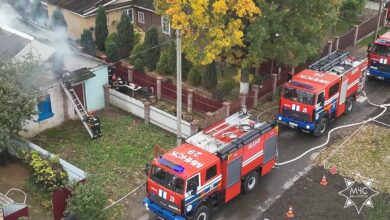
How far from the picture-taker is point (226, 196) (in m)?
18.2

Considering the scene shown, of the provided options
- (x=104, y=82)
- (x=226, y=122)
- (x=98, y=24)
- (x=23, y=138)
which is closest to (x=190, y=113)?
(x=104, y=82)

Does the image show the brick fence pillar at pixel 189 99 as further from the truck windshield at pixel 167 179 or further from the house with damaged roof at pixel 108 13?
the house with damaged roof at pixel 108 13

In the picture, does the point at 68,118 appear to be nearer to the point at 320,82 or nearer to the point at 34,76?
the point at 34,76

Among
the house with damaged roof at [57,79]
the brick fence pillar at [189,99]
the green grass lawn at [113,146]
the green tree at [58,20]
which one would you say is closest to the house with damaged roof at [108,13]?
the green tree at [58,20]

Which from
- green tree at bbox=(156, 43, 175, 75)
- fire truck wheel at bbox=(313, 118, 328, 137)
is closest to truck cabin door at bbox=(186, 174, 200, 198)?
fire truck wheel at bbox=(313, 118, 328, 137)

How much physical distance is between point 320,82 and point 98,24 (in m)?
17.2

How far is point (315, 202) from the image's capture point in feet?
63.2

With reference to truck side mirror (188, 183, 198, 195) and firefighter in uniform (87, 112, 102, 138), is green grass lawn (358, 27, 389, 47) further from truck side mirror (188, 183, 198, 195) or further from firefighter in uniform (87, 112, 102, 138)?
truck side mirror (188, 183, 198, 195)

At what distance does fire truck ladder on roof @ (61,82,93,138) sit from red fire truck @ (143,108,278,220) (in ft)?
24.4

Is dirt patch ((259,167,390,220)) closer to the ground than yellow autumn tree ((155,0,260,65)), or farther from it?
closer to the ground

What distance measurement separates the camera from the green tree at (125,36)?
32.7 m

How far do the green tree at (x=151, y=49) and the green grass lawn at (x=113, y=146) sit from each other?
6.12m

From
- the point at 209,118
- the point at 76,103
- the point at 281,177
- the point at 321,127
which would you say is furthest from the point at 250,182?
the point at 76,103

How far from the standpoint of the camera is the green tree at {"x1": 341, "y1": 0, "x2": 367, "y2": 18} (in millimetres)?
37231
